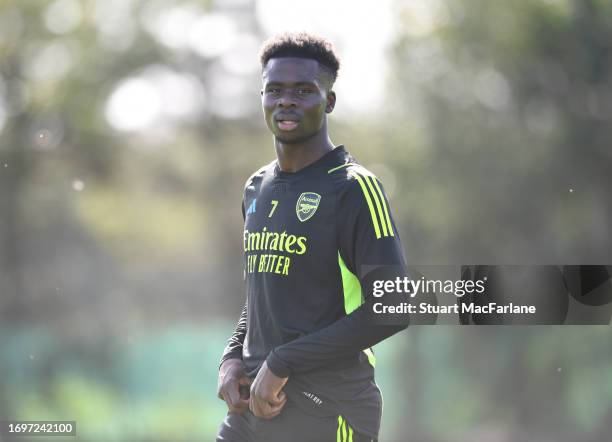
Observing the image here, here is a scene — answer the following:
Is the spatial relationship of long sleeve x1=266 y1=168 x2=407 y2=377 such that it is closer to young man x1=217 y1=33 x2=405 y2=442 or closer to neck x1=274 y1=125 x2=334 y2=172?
young man x1=217 y1=33 x2=405 y2=442

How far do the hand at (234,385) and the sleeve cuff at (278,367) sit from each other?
0.23 meters

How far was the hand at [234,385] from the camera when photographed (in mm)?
2850

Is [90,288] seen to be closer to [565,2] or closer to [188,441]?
[188,441]

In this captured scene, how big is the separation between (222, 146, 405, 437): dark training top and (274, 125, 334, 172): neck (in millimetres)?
45

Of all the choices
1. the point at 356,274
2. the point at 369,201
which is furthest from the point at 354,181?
the point at 356,274

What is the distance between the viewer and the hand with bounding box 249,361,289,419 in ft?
8.81

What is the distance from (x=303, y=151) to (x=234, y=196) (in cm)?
1451

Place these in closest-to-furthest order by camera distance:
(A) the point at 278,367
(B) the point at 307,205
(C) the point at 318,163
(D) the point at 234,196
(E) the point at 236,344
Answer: (A) the point at 278,367
(B) the point at 307,205
(C) the point at 318,163
(E) the point at 236,344
(D) the point at 234,196

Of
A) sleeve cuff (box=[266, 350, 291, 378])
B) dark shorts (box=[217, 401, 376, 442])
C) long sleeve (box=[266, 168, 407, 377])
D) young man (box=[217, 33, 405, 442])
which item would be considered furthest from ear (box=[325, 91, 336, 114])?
dark shorts (box=[217, 401, 376, 442])

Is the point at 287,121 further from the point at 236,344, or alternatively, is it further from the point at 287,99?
the point at 236,344

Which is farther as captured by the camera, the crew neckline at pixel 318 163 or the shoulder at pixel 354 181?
the crew neckline at pixel 318 163

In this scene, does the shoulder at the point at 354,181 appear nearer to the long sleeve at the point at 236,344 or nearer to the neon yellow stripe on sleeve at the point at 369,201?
the neon yellow stripe on sleeve at the point at 369,201

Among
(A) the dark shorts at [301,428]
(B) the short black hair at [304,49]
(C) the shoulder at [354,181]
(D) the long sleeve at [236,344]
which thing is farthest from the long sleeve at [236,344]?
(B) the short black hair at [304,49]

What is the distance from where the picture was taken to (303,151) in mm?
2934
